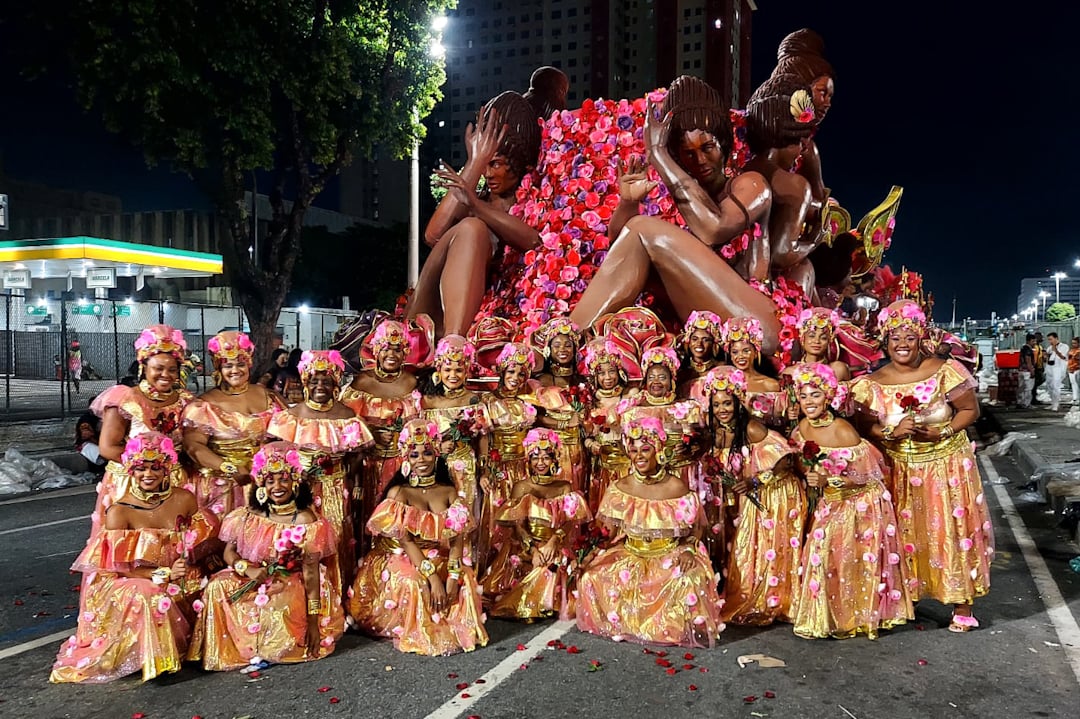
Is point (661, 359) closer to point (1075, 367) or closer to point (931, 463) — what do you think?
point (931, 463)

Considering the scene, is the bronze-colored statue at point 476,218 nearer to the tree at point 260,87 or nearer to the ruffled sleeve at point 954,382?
the ruffled sleeve at point 954,382

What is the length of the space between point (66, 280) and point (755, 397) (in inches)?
1081

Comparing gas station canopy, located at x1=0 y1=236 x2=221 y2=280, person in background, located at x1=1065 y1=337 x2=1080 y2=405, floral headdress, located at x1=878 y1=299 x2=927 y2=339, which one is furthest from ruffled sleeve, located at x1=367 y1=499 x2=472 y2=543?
gas station canopy, located at x1=0 y1=236 x2=221 y2=280

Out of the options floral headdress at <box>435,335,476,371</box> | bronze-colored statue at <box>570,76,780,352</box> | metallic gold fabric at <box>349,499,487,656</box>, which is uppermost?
bronze-colored statue at <box>570,76,780,352</box>

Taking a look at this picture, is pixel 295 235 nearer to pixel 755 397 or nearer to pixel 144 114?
pixel 144 114

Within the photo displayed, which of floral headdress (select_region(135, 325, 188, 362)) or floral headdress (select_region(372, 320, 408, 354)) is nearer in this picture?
floral headdress (select_region(135, 325, 188, 362))

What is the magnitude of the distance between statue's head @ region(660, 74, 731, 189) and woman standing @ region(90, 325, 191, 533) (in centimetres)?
369

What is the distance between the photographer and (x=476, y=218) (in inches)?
268

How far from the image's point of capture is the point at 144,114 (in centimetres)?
1355

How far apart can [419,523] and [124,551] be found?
1.37 m

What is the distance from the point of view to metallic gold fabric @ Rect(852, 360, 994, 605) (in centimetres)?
461

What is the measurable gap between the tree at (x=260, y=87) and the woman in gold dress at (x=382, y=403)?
933cm

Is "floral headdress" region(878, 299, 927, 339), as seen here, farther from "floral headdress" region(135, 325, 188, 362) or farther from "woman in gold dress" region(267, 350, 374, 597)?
"floral headdress" region(135, 325, 188, 362)

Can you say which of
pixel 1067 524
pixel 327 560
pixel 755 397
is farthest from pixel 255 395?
pixel 1067 524
